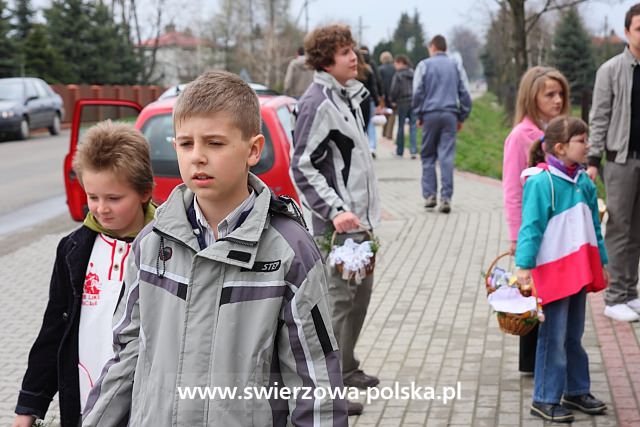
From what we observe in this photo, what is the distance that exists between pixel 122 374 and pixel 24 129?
88.4ft

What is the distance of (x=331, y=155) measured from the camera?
17.1 feet

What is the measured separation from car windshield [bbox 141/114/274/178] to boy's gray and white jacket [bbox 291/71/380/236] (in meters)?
2.87

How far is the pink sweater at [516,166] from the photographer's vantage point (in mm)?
5570

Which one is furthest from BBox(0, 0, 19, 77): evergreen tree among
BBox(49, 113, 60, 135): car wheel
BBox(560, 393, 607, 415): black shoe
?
BBox(560, 393, 607, 415): black shoe

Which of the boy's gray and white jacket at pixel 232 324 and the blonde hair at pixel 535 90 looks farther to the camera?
the blonde hair at pixel 535 90

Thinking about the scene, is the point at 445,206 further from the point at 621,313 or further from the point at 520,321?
the point at 520,321

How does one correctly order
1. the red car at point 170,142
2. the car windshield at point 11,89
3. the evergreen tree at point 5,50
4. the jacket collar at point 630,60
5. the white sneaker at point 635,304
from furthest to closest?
the evergreen tree at point 5,50 → the car windshield at point 11,89 → the red car at point 170,142 → the white sneaker at point 635,304 → the jacket collar at point 630,60

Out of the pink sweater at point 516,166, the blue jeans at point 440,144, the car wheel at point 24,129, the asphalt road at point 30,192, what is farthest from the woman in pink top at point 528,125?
the car wheel at point 24,129

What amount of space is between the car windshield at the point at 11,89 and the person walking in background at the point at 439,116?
17781mm

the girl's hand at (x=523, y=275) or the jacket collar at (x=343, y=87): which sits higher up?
the jacket collar at (x=343, y=87)

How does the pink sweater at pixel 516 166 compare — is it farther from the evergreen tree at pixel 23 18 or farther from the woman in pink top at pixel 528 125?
the evergreen tree at pixel 23 18

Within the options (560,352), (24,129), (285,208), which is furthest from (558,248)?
(24,129)

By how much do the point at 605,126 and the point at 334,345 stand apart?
4.89 m

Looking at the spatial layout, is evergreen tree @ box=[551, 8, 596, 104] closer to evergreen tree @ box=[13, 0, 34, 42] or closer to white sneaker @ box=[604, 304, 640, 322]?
evergreen tree @ box=[13, 0, 34, 42]
